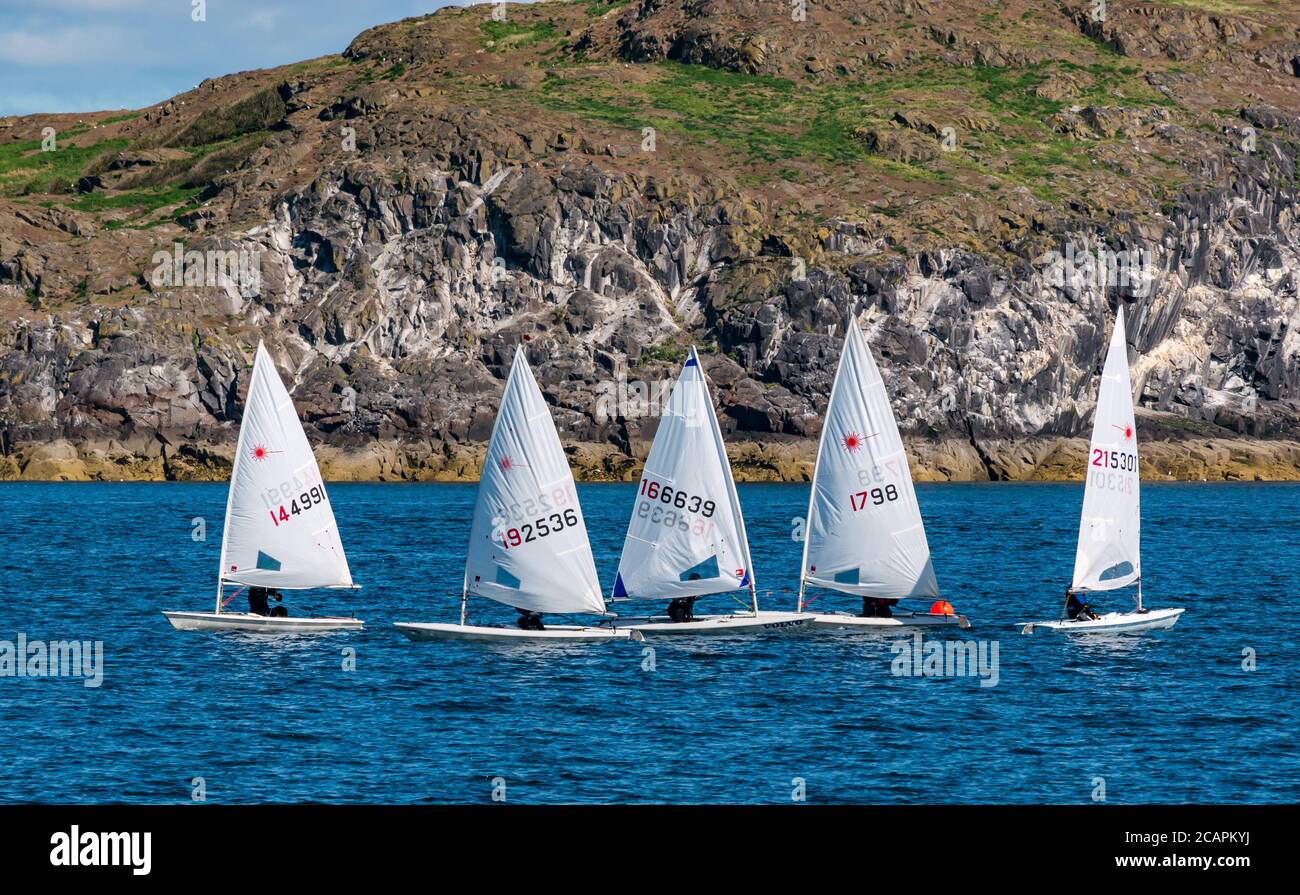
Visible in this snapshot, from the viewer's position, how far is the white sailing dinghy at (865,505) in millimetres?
46906

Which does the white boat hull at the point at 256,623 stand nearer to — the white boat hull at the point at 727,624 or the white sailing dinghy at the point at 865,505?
the white boat hull at the point at 727,624

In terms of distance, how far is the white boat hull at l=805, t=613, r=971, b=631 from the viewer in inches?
1870

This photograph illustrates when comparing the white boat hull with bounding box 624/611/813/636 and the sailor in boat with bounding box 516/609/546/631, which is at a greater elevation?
the sailor in boat with bounding box 516/609/546/631

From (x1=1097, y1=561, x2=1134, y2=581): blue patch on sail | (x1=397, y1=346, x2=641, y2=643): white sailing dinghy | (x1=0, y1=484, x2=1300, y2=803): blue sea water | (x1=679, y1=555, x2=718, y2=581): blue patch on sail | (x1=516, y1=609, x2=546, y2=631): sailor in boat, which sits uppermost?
(x1=397, y1=346, x2=641, y2=643): white sailing dinghy

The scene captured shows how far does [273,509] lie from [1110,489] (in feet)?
81.6

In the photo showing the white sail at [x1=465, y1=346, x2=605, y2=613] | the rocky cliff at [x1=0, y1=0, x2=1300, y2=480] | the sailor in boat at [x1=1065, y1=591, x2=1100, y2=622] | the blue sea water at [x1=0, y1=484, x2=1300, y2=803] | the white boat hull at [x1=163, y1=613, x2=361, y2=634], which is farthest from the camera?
the rocky cliff at [x1=0, y1=0, x2=1300, y2=480]

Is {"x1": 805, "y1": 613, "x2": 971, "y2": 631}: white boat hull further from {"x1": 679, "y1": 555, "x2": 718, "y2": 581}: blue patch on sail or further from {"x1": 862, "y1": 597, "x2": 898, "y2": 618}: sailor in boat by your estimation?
{"x1": 679, "y1": 555, "x2": 718, "y2": 581}: blue patch on sail

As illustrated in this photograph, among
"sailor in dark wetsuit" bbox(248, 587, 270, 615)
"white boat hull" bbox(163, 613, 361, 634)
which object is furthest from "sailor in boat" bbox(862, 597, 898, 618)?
"sailor in dark wetsuit" bbox(248, 587, 270, 615)

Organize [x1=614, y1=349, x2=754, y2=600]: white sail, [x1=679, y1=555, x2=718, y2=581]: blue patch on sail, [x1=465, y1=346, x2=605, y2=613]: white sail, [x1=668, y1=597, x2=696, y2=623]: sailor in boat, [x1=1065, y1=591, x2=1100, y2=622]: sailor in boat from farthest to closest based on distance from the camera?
[x1=1065, y1=591, x2=1100, y2=622]: sailor in boat → [x1=668, y1=597, x2=696, y2=623]: sailor in boat → [x1=679, y1=555, x2=718, y2=581]: blue patch on sail → [x1=614, y1=349, x2=754, y2=600]: white sail → [x1=465, y1=346, x2=605, y2=613]: white sail

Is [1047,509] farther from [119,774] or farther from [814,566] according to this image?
[119,774]

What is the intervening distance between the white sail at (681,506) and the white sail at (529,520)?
241 cm

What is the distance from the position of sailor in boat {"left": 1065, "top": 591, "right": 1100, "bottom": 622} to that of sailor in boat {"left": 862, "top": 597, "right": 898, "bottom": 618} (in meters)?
5.20
